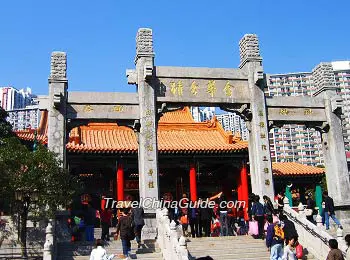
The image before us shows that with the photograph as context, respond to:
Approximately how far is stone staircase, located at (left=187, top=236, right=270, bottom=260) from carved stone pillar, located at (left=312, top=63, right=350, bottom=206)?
514cm

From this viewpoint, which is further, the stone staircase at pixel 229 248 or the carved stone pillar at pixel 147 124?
the carved stone pillar at pixel 147 124

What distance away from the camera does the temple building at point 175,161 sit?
22000mm

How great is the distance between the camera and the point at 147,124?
15.7m

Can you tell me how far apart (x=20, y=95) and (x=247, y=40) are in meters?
122

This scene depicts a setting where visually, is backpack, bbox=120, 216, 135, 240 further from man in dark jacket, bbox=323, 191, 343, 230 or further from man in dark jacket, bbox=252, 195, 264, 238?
man in dark jacket, bbox=323, 191, 343, 230

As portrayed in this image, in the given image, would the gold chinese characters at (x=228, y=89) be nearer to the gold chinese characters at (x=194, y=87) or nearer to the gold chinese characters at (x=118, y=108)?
the gold chinese characters at (x=194, y=87)

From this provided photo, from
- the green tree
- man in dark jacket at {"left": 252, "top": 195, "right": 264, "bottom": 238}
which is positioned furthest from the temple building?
man in dark jacket at {"left": 252, "top": 195, "right": 264, "bottom": 238}

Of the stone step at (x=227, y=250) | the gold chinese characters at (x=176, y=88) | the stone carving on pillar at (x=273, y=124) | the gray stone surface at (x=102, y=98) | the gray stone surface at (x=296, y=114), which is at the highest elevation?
the gold chinese characters at (x=176, y=88)

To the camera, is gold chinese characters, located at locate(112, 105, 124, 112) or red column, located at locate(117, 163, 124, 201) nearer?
gold chinese characters, located at locate(112, 105, 124, 112)

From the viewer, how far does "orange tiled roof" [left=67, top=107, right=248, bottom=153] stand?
21734 mm

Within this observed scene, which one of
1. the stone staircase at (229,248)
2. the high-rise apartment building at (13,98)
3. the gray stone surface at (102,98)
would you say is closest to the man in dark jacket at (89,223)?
the stone staircase at (229,248)

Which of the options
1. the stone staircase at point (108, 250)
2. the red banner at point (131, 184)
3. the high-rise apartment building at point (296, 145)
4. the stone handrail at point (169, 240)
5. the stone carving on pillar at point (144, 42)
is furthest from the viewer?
the high-rise apartment building at point (296, 145)

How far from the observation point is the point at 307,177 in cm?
2539

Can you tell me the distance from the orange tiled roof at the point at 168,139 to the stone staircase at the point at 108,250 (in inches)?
354
